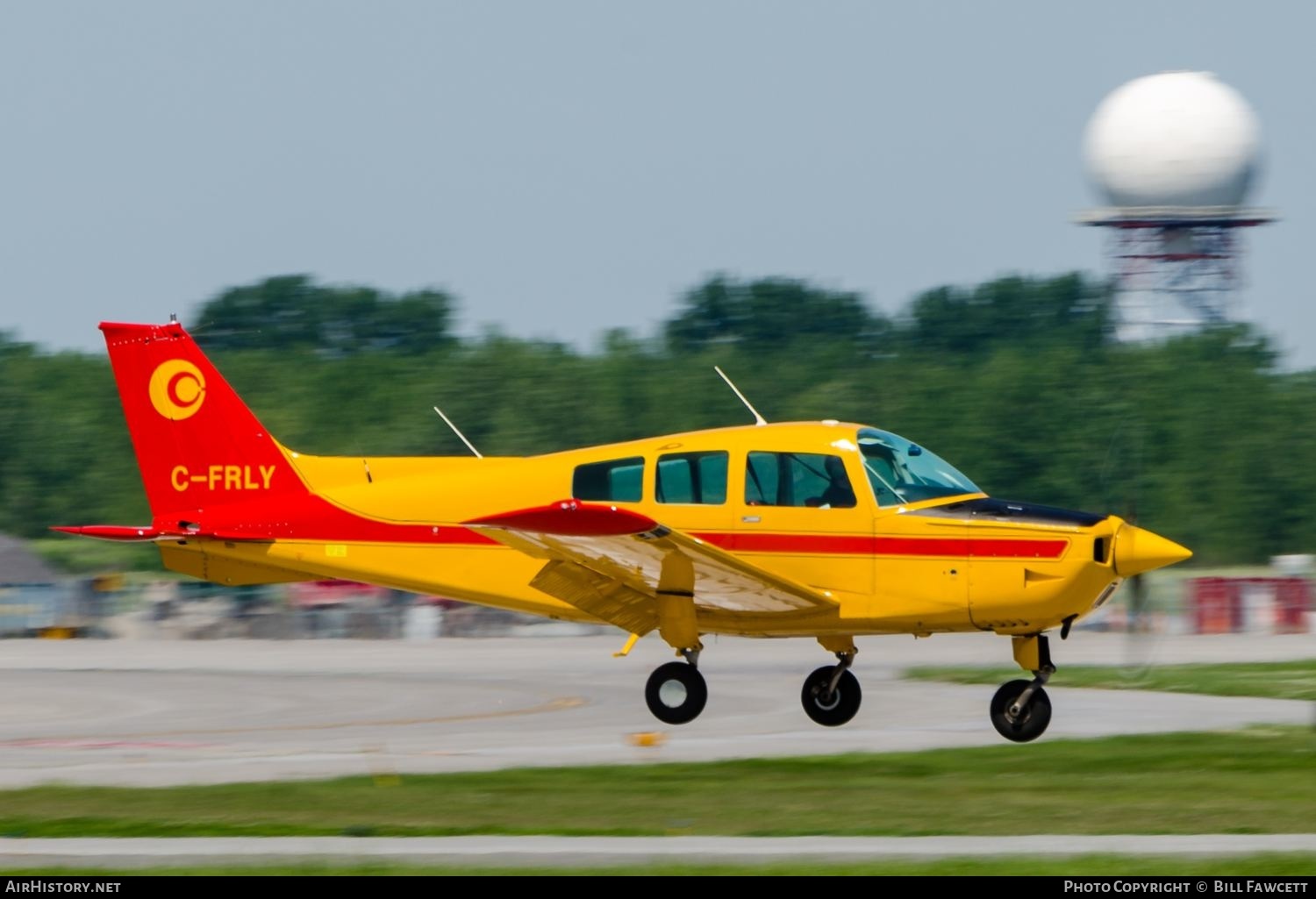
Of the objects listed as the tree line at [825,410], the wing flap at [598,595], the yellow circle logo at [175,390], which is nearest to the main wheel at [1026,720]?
the wing flap at [598,595]

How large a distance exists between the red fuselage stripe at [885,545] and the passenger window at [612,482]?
711 mm

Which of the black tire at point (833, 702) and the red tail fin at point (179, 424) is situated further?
the red tail fin at point (179, 424)

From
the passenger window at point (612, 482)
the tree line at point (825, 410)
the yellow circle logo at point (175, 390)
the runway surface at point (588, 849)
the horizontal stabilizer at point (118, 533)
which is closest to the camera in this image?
the runway surface at point (588, 849)

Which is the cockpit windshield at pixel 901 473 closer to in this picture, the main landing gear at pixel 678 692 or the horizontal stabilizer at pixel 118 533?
the main landing gear at pixel 678 692

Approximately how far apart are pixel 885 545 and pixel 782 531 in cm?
93

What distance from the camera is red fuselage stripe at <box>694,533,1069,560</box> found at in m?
15.5

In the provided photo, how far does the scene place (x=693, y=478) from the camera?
1656 cm

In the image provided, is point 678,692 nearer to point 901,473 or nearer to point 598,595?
point 598,595

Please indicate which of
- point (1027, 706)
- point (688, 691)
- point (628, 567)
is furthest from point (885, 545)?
point (688, 691)

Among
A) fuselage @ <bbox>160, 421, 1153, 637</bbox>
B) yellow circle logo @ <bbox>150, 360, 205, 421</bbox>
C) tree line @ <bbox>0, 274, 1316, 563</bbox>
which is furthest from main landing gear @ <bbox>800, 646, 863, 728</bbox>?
tree line @ <bbox>0, 274, 1316, 563</bbox>

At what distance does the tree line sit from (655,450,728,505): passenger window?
2720 centimetres

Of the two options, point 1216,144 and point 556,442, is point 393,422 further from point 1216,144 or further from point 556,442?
point 1216,144

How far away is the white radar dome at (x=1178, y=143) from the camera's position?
54.3m

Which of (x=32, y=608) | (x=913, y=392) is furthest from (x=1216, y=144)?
(x=32, y=608)
